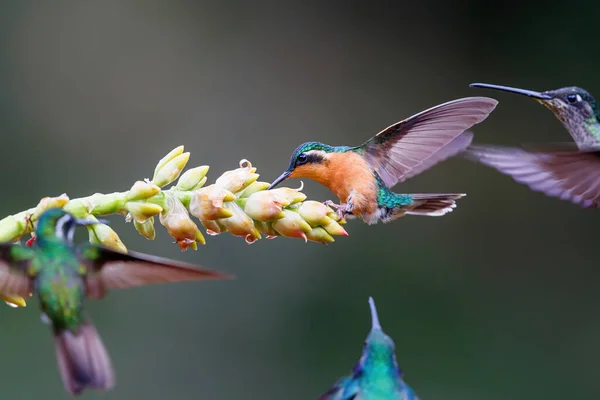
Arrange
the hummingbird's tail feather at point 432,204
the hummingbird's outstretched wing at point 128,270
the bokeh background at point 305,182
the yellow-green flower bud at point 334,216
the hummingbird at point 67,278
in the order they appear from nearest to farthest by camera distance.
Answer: the hummingbird's outstretched wing at point 128,270 → the hummingbird at point 67,278 → the yellow-green flower bud at point 334,216 → the hummingbird's tail feather at point 432,204 → the bokeh background at point 305,182

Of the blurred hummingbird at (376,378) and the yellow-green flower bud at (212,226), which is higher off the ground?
the yellow-green flower bud at (212,226)

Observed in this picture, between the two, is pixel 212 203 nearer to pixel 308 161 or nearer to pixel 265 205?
pixel 265 205

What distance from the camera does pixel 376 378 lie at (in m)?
2.01

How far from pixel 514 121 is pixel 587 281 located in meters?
1.56

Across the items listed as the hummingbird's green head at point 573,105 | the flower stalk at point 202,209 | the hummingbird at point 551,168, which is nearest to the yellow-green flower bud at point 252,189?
the flower stalk at point 202,209

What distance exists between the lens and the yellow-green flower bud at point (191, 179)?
218 centimetres

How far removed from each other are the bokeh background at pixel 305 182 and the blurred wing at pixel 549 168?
3449mm

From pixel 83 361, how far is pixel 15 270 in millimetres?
271

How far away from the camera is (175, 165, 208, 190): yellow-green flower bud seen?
2178 mm

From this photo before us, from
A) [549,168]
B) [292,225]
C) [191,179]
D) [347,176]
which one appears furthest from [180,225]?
[549,168]

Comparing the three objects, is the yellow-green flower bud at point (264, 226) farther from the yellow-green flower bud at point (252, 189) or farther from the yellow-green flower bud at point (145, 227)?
the yellow-green flower bud at point (145, 227)

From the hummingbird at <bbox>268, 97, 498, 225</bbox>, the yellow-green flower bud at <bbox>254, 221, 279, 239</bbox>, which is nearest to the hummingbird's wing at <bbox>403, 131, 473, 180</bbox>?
the hummingbird at <bbox>268, 97, 498, 225</bbox>

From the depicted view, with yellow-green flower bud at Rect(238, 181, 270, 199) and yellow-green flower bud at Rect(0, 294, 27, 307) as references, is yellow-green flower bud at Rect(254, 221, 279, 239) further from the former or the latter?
yellow-green flower bud at Rect(0, 294, 27, 307)

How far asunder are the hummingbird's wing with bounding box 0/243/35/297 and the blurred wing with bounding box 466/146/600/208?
1498 mm
